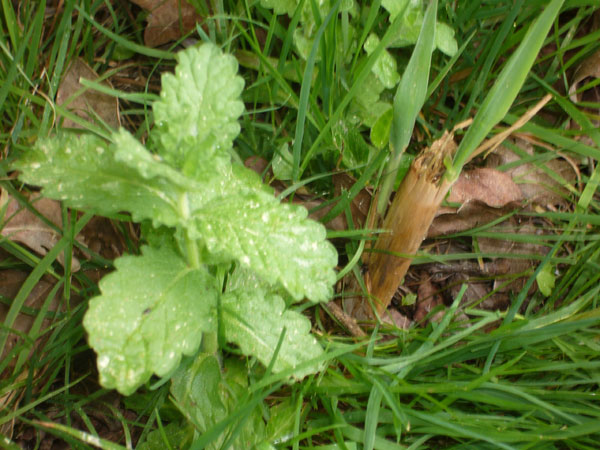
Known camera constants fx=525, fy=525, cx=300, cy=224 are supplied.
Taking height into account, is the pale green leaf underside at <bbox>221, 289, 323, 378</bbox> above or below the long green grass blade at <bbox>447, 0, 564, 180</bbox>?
below

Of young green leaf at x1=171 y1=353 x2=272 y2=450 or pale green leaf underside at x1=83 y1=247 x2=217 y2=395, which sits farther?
young green leaf at x1=171 y1=353 x2=272 y2=450

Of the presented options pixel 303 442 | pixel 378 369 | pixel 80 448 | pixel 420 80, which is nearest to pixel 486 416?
pixel 378 369

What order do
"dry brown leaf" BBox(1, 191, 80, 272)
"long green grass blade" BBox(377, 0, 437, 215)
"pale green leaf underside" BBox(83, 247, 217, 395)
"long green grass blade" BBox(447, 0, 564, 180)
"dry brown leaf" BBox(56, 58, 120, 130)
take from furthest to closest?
"dry brown leaf" BBox(56, 58, 120, 130), "dry brown leaf" BBox(1, 191, 80, 272), "long green grass blade" BBox(377, 0, 437, 215), "long green grass blade" BBox(447, 0, 564, 180), "pale green leaf underside" BBox(83, 247, 217, 395)

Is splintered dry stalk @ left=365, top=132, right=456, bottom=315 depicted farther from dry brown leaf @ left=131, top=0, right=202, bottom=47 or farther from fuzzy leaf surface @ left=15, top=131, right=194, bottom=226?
dry brown leaf @ left=131, top=0, right=202, bottom=47

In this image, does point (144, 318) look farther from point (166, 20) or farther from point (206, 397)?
point (166, 20)

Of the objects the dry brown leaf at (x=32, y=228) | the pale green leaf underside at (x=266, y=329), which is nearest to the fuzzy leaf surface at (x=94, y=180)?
the pale green leaf underside at (x=266, y=329)

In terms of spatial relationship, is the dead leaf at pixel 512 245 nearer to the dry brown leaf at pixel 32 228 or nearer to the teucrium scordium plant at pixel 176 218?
the teucrium scordium plant at pixel 176 218

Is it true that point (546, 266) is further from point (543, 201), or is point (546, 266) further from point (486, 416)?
point (486, 416)

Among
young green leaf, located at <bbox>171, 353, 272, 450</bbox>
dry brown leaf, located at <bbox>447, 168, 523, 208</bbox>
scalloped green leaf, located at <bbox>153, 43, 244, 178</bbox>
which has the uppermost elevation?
scalloped green leaf, located at <bbox>153, 43, 244, 178</bbox>

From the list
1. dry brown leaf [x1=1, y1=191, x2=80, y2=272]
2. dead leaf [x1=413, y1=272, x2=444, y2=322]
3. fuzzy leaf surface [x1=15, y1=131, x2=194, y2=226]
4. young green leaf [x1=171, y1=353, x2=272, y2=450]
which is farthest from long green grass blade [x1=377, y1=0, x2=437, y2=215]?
dry brown leaf [x1=1, y1=191, x2=80, y2=272]
